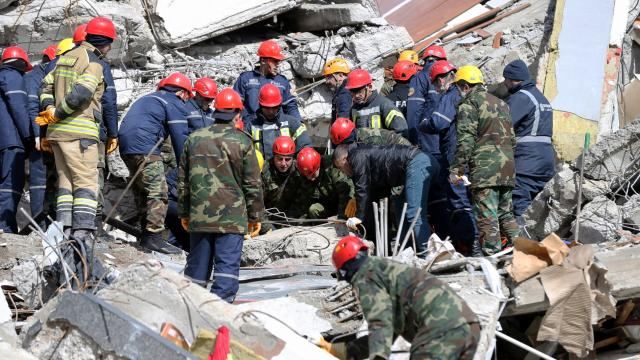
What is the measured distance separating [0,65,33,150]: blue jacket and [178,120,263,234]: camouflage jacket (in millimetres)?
2909

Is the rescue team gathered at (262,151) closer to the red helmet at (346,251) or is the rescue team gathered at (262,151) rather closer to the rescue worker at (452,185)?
the rescue worker at (452,185)

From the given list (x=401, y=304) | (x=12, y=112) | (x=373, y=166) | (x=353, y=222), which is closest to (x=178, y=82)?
(x=12, y=112)

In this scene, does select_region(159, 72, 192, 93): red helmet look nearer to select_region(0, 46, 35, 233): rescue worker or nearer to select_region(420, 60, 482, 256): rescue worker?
select_region(0, 46, 35, 233): rescue worker

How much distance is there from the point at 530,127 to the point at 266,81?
10.1 ft

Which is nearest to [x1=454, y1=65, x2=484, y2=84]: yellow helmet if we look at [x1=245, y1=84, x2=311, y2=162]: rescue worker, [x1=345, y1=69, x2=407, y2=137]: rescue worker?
[x1=345, y1=69, x2=407, y2=137]: rescue worker

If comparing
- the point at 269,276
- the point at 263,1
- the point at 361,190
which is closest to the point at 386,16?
the point at 263,1

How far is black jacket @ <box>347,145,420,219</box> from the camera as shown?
10.0 meters

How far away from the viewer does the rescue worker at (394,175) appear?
10.0 metres

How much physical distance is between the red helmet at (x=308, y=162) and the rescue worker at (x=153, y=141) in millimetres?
1289

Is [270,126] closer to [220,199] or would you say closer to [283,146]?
[283,146]

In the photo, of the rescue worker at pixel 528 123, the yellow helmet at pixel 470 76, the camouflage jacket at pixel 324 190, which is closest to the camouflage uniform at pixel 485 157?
the yellow helmet at pixel 470 76

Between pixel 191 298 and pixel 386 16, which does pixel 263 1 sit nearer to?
pixel 386 16

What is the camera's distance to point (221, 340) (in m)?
6.72

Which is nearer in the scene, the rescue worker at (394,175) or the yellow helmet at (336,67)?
the rescue worker at (394,175)
